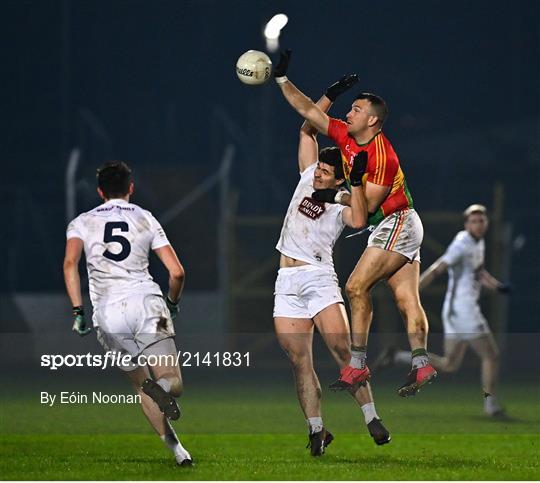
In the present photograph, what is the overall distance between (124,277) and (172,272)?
414mm

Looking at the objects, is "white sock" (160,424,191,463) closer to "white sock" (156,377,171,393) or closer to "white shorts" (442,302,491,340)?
"white sock" (156,377,171,393)

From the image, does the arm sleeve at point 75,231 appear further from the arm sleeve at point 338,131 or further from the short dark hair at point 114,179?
the arm sleeve at point 338,131

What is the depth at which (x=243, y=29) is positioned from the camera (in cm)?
3228

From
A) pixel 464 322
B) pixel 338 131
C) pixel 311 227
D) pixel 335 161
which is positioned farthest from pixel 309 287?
pixel 464 322

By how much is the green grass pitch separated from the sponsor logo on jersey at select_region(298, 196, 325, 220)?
6.50ft

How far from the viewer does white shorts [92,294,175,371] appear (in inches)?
371

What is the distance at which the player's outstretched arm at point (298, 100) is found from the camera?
9164 mm

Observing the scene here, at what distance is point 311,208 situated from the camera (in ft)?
32.7

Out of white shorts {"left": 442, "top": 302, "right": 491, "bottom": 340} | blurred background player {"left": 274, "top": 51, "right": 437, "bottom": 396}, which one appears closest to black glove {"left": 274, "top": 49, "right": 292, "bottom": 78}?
blurred background player {"left": 274, "top": 51, "right": 437, "bottom": 396}

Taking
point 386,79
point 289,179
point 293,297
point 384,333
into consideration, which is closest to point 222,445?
point 293,297

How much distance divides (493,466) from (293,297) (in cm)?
216

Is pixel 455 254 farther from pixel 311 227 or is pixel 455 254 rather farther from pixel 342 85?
pixel 342 85

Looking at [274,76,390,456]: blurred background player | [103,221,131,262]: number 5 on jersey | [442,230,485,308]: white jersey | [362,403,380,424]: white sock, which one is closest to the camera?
[103,221,131,262]: number 5 on jersey

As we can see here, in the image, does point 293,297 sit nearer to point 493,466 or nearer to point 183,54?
point 493,466
